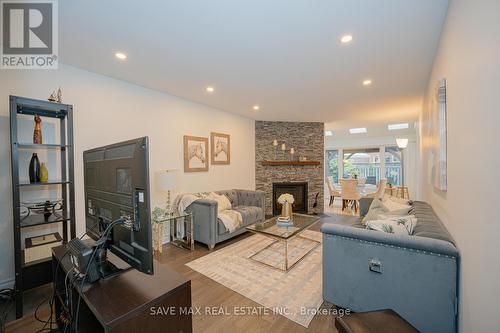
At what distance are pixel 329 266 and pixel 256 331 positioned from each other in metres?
0.81

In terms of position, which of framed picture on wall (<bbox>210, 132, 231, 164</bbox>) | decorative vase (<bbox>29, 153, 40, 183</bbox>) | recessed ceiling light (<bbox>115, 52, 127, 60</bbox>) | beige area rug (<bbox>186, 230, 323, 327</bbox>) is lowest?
beige area rug (<bbox>186, 230, 323, 327</bbox>)

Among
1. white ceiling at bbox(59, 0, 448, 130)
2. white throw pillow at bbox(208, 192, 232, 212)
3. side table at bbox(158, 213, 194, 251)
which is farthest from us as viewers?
white throw pillow at bbox(208, 192, 232, 212)

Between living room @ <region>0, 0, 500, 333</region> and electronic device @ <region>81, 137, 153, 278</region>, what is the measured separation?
11mm

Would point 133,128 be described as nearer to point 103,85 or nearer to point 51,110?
point 103,85

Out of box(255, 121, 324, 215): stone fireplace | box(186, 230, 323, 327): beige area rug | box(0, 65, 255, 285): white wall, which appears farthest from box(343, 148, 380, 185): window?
box(186, 230, 323, 327): beige area rug

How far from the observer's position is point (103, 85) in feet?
9.35

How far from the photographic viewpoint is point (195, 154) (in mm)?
4043

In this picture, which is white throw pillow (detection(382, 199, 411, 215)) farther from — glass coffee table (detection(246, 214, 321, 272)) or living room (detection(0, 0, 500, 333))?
glass coffee table (detection(246, 214, 321, 272))

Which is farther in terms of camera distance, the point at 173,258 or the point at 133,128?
the point at 133,128

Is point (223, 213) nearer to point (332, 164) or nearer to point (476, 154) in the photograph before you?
point (476, 154)

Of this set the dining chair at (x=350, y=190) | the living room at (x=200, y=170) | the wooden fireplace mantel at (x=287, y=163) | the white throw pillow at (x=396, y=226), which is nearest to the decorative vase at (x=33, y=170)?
the living room at (x=200, y=170)

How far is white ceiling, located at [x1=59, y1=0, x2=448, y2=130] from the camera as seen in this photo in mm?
1630

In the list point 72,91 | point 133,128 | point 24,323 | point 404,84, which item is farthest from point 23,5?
point 404,84

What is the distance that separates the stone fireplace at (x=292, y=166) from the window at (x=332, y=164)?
3.06 metres
